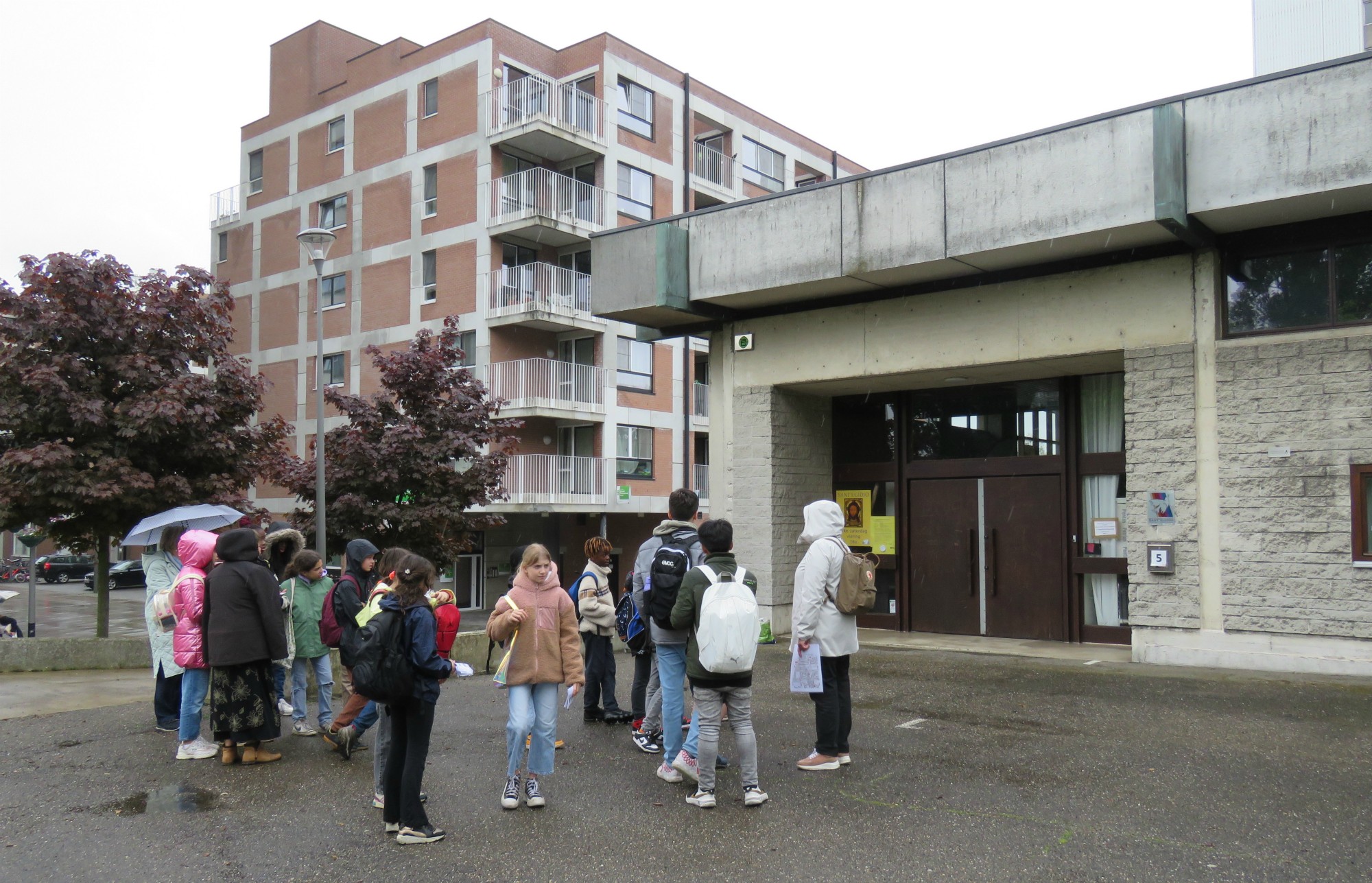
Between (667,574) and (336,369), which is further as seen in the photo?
(336,369)

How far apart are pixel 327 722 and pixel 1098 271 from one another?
8.81m

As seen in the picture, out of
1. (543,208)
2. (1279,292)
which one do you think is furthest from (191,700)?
(543,208)

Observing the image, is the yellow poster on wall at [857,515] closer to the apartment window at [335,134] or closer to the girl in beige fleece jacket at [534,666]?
the girl in beige fleece jacket at [534,666]

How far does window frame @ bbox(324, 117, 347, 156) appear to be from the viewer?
36.0 metres

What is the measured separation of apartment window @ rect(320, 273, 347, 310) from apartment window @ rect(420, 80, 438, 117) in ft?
20.0

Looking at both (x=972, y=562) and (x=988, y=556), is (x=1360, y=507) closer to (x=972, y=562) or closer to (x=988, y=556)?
(x=988, y=556)

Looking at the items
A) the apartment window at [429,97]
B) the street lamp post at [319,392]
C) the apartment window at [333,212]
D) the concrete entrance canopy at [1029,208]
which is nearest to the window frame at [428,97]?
the apartment window at [429,97]

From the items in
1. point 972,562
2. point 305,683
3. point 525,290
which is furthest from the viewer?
point 525,290

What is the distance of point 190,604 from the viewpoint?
25.2ft

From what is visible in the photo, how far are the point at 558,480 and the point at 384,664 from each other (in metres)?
25.9

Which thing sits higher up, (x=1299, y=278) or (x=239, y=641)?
→ (x=1299, y=278)

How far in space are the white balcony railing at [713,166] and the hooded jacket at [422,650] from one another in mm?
32337

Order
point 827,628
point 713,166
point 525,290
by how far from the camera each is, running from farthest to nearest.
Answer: point 713,166, point 525,290, point 827,628

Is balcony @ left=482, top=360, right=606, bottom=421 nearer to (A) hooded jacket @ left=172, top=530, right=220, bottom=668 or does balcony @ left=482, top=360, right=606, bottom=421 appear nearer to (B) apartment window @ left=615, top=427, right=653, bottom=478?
(B) apartment window @ left=615, top=427, right=653, bottom=478
